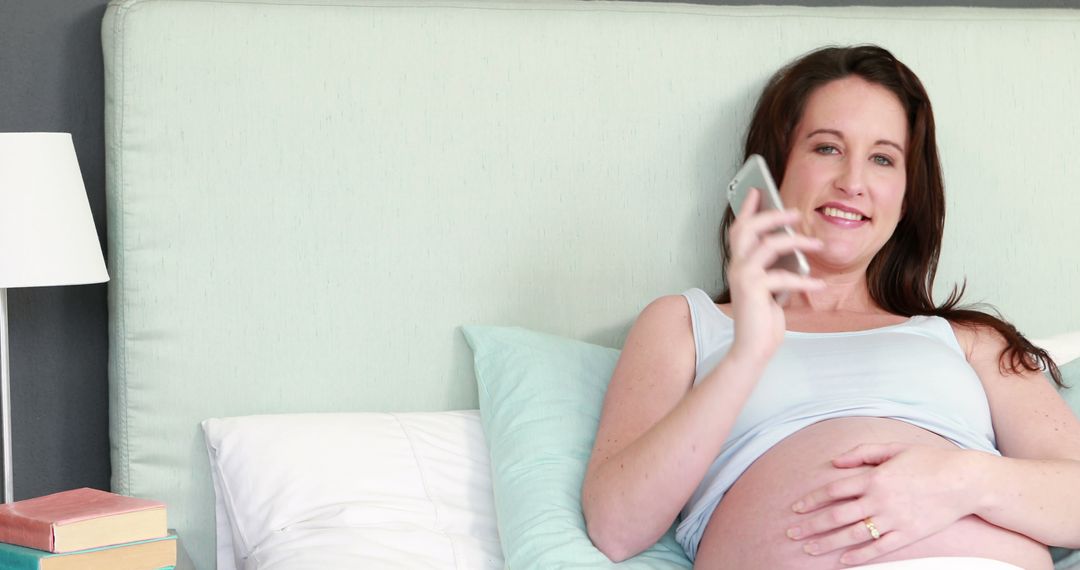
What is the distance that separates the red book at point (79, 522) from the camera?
152cm

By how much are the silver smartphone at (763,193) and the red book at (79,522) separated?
2.90ft

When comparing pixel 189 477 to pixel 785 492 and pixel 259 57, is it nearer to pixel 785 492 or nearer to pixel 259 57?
pixel 259 57

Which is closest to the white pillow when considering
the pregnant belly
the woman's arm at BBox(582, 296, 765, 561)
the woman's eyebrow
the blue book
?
the blue book

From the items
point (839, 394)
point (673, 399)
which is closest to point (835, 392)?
point (839, 394)

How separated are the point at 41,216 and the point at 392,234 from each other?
0.53 metres

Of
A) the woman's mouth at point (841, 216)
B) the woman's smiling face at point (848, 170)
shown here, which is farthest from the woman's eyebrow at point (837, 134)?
the woman's mouth at point (841, 216)

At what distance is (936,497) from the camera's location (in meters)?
1.44

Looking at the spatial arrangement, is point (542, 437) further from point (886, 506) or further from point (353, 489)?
point (886, 506)

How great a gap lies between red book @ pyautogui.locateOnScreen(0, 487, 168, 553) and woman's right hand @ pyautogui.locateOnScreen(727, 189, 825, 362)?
83 centimetres

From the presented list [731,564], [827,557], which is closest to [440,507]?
[731,564]

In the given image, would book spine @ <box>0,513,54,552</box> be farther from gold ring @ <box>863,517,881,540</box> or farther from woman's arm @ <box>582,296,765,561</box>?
gold ring @ <box>863,517,881,540</box>

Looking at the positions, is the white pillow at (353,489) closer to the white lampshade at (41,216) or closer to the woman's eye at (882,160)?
the white lampshade at (41,216)

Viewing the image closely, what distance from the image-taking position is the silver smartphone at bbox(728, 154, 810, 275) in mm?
1349

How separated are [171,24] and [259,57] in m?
0.14
